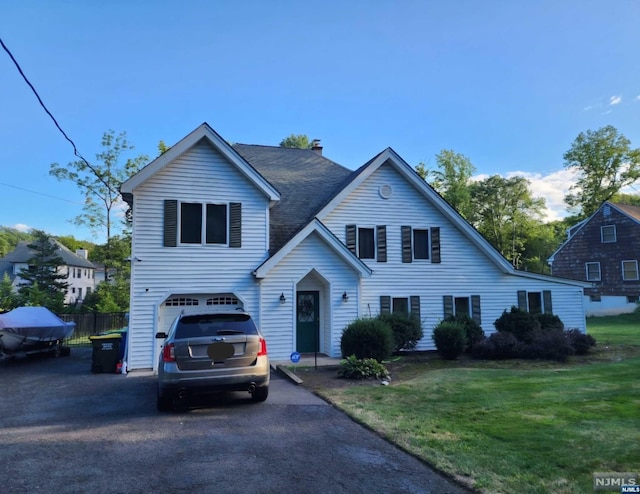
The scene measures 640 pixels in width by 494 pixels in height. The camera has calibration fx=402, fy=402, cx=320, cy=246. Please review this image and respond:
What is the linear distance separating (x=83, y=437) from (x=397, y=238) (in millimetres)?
12511

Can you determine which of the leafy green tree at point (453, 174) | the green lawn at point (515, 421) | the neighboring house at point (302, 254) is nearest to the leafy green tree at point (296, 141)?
the leafy green tree at point (453, 174)

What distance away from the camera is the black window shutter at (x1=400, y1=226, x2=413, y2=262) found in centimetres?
1597

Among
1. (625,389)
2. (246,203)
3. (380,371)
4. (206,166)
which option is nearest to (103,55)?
(206,166)

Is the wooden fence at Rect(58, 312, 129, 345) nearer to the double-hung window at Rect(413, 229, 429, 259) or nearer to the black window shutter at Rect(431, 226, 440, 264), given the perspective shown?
the double-hung window at Rect(413, 229, 429, 259)

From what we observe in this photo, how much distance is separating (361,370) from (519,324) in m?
7.85

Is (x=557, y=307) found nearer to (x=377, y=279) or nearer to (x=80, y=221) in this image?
(x=377, y=279)

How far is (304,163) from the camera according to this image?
64.8ft

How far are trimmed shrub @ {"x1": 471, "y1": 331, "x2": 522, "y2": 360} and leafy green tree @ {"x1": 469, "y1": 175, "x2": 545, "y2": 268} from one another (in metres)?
37.1

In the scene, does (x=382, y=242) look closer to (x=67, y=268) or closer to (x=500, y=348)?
(x=500, y=348)

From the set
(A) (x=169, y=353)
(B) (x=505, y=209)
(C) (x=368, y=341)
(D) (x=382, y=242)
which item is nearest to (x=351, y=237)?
(D) (x=382, y=242)

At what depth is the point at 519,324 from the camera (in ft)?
47.9

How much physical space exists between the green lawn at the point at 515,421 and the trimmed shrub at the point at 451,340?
6.17 feet

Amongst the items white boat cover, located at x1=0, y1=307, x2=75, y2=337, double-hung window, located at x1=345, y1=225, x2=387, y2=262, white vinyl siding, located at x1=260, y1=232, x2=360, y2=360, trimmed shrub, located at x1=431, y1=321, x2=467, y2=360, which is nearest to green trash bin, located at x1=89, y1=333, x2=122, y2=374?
white boat cover, located at x1=0, y1=307, x2=75, y2=337

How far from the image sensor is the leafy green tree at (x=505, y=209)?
46844 mm
